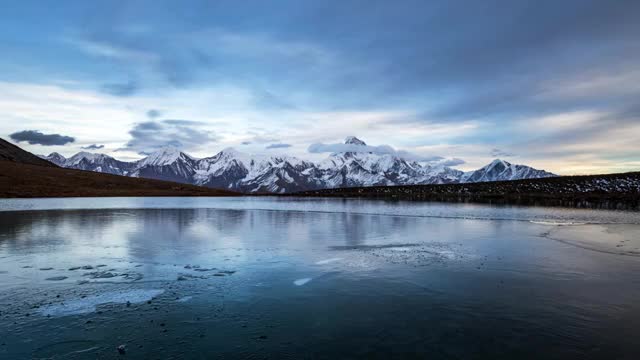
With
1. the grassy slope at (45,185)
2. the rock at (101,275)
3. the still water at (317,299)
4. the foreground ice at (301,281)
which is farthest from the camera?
the grassy slope at (45,185)

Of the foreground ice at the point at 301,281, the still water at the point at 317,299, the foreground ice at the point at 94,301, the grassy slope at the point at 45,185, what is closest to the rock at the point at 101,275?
the still water at the point at 317,299

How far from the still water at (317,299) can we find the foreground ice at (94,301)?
0.07m

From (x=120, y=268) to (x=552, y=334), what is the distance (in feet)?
67.1

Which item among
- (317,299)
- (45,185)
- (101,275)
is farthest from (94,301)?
(45,185)

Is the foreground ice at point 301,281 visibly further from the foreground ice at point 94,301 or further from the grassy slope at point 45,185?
the grassy slope at point 45,185

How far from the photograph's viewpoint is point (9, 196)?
133 metres

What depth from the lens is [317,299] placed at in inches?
697

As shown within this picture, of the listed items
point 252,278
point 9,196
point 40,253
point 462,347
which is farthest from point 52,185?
point 462,347

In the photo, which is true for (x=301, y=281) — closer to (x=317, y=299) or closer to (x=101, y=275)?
(x=317, y=299)

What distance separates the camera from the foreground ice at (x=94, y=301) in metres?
Result: 15.7

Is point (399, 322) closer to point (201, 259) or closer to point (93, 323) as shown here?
point (93, 323)

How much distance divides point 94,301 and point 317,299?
8738mm

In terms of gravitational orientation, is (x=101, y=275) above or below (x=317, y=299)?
above

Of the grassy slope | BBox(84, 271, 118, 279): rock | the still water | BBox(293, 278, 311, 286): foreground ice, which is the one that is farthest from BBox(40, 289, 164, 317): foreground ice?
the grassy slope
